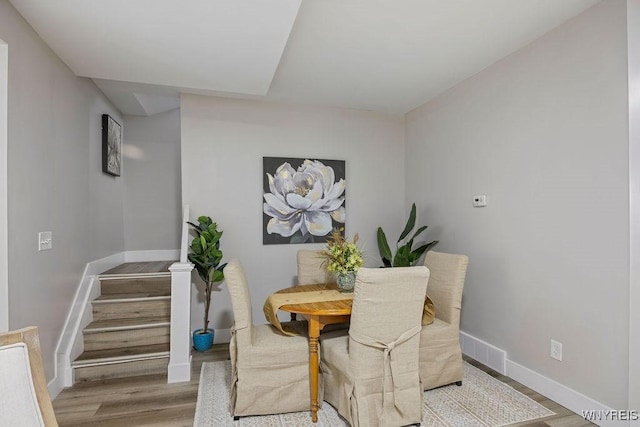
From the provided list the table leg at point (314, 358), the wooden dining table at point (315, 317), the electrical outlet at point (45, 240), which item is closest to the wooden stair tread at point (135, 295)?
the electrical outlet at point (45, 240)

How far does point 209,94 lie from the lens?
3.64m

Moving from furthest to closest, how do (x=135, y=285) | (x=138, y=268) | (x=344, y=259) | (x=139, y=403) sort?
1. (x=138, y=268)
2. (x=135, y=285)
3. (x=344, y=259)
4. (x=139, y=403)

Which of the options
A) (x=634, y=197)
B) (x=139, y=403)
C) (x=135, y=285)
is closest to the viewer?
(x=634, y=197)

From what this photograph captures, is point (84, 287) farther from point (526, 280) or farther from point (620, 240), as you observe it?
point (620, 240)

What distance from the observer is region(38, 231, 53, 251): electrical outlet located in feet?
7.84

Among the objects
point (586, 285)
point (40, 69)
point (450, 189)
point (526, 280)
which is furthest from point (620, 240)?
point (40, 69)

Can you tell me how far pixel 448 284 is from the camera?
2.73 meters

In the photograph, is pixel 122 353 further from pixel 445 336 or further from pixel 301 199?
pixel 445 336

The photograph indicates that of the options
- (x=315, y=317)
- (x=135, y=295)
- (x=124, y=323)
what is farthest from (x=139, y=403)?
(x=315, y=317)

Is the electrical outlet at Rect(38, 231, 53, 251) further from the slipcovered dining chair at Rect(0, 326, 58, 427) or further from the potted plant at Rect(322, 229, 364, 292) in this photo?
the potted plant at Rect(322, 229, 364, 292)

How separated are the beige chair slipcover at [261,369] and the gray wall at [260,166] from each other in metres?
1.51

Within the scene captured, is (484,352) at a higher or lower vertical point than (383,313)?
lower

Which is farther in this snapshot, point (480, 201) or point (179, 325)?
point (480, 201)

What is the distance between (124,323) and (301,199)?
2056 mm
